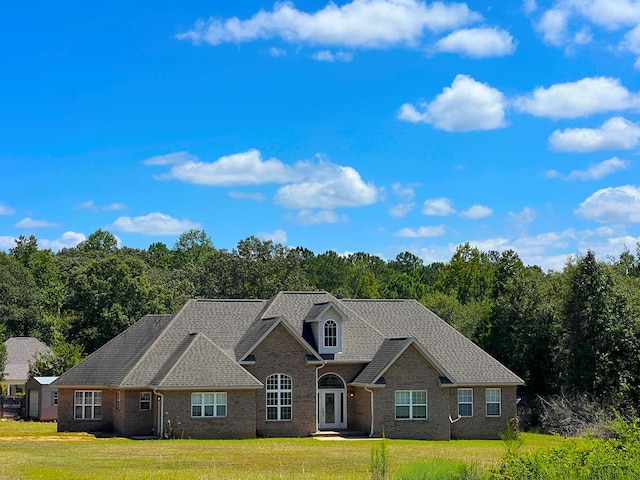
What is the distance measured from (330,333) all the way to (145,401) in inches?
411

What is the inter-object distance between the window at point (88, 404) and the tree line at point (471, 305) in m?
13.3

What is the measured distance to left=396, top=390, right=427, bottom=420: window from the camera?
4550 cm

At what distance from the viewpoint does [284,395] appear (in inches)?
1795

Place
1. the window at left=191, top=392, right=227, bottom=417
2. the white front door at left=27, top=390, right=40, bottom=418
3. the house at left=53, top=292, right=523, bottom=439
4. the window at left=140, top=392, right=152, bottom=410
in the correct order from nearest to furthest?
the window at left=191, top=392, right=227, bottom=417
the house at left=53, top=292, right=523, bottom=439
the window at left=140, top=392, right=152, bottom=410
the white front door at left=27, top=390, right=40, bottom=418

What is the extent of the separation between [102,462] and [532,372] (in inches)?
1341

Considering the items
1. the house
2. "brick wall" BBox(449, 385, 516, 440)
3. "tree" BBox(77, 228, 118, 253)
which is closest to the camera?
the house

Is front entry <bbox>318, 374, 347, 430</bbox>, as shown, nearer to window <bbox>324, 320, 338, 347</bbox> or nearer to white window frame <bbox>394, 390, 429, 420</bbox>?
window <bbox>324, 320, 338, 347</bbox>

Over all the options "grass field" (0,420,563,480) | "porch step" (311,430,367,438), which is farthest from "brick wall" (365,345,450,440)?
"grass field" (0,420,563,480)

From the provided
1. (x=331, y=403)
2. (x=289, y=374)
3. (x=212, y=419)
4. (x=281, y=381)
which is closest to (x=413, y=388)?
(x=331, y=403)

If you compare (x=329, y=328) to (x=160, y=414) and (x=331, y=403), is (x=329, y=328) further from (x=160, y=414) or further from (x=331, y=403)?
(x=160, y=414)

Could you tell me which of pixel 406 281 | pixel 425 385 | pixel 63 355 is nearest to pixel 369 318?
pixel 425 385

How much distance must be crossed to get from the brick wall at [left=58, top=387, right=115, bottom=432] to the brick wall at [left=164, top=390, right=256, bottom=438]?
614 cm

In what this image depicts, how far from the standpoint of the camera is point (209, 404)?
1687 inches

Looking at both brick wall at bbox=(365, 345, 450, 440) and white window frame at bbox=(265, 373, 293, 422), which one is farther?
white window frame at bbox=(265, 373, 293, 422)
